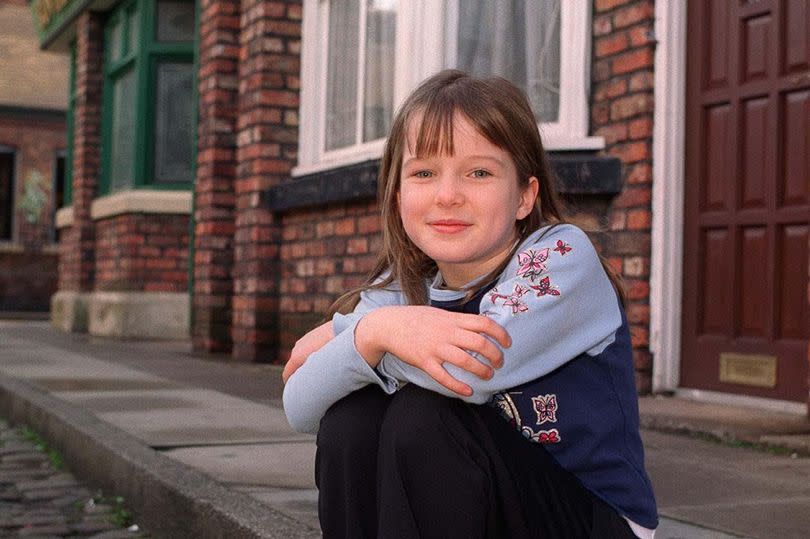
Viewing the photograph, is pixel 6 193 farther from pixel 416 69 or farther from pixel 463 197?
pixel 463 197

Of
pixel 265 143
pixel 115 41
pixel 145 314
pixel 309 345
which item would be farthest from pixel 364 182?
pixel 115 41

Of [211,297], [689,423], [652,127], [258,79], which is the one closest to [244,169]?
[258,79]

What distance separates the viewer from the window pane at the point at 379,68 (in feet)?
21.7

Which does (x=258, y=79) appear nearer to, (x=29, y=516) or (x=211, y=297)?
(x=211, y=297)

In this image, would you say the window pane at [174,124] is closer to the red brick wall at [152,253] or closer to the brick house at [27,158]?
the red brick wall at [152,253]

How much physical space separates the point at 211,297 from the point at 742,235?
4433mm

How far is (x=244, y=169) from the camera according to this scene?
24.9 ft

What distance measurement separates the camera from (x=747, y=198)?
482cm

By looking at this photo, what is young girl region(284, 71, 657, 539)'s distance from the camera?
179 centimetres

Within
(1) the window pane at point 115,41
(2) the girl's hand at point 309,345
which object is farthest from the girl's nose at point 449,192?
(1) the window pane at point 115,41

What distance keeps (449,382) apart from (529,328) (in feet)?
0.51

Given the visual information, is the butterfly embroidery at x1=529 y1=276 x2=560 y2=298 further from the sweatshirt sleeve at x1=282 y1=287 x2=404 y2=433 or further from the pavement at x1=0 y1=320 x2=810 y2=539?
the pavement at x1=0 y1=320 x2=810 y2=539

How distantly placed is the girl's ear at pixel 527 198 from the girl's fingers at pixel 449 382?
420mm

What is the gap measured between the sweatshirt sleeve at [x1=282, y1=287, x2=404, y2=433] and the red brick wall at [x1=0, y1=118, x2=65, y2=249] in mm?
21275
